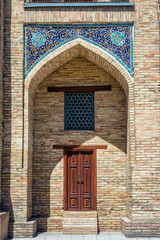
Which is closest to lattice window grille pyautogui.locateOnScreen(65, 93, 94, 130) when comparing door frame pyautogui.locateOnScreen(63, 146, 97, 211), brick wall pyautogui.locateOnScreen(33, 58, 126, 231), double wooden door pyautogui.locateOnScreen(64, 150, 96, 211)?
brick wall pyautogui.locateOnScreen(33, 58, 126, 231)

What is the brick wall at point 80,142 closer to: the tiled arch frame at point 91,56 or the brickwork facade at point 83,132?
the brickwork facade at point 83,132

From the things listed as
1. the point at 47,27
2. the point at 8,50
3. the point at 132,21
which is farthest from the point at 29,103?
the point at 132,21

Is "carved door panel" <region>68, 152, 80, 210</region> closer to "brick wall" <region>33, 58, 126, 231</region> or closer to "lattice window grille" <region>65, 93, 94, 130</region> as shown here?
"brick wall" <region>33, 58, 126, 231</region>

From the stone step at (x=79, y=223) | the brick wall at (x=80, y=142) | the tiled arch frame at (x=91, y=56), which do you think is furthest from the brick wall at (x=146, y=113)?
the stone step at (x=79, y=223)

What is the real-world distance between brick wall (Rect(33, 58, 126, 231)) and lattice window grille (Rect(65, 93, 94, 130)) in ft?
0.47

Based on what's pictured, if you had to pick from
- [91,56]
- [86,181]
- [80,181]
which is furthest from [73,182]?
[91,56]

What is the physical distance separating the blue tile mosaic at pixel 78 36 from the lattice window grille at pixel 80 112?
1395mm

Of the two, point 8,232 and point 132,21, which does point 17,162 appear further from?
point 132,21

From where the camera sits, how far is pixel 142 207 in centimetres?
754

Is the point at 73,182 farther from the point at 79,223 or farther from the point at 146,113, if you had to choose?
the point at 146,113

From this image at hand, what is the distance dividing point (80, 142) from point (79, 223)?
6.55 ft

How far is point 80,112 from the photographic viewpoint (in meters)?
8.77

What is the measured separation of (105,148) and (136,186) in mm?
1399

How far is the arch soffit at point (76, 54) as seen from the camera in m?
7.95
